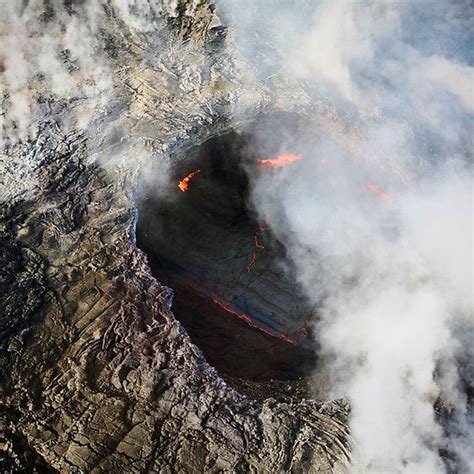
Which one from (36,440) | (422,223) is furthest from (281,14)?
(36,440)

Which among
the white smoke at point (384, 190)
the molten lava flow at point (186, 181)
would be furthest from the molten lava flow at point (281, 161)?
the molten lava flow at point (186, 181)

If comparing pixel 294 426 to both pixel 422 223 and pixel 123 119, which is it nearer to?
pixel 422 223

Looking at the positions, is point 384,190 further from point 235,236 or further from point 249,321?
point 249,321

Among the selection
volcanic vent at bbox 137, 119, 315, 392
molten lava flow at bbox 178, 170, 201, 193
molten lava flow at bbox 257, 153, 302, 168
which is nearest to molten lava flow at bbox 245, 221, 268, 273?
volcanic vent at bbox 137, 119, 315, 392

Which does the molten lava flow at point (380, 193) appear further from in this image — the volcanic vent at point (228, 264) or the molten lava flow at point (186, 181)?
the molten lava flow at point (186, 181)

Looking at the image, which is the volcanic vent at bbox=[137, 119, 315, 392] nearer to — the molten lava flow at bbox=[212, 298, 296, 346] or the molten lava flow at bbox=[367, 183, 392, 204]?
the molten lava flow at bbox=[212, 298, 296, 346]

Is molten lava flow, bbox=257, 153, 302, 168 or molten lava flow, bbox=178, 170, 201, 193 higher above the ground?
molten lava flow, bbox=257, 153, 302, 168
